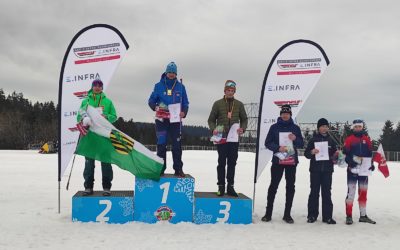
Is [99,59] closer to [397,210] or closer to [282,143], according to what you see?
[282,143]

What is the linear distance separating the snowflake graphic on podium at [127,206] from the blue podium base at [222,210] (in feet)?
3.29

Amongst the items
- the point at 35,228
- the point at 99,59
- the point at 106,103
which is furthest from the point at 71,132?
the point at 35,228

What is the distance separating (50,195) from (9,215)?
99.4 inches

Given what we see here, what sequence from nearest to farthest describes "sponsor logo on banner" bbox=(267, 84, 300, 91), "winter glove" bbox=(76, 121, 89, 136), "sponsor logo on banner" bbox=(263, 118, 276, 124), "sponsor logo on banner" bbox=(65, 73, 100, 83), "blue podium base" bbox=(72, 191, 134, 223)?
"blue podium base" bbox=(72, 191, 134, 223) → "winter glove" bbox=(76, 121, 89, 136) → "sponsor logo on banner" bbox=(65, 73, 100, 83) → "sponsor logo on banner" bbox=(263, 118, 276, 124) → "sponsor logo on banner" bbox=(267, 84, 300, 91)

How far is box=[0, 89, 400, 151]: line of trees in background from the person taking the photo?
7544cm

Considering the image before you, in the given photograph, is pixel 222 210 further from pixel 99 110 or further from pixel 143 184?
pixel 99 110

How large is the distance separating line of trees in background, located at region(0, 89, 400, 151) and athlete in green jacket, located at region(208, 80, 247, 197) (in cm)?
4794

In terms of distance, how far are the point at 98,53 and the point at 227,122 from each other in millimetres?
2710

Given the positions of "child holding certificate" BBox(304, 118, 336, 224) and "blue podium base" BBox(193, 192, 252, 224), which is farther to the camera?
"child holding certificate" BBox(304, 118, 336, 224)

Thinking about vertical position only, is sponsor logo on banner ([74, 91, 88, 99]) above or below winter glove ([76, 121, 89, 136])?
above

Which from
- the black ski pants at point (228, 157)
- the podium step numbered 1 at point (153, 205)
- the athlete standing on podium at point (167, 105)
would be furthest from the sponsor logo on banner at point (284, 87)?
the podium step numbered 1 at point (153, 205)

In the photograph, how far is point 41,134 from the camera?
79875mm

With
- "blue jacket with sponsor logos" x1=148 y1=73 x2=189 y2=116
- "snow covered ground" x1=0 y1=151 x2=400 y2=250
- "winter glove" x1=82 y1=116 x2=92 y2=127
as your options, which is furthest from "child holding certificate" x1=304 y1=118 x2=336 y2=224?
"winter glove" x1=82 y1=116 x2=92 y2=127

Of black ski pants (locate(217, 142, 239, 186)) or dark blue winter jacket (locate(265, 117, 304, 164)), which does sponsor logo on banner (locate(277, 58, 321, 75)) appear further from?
black ski pants (locate(217, 142, 239, 186))
